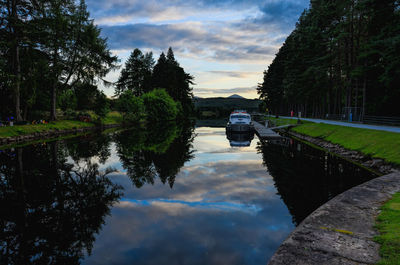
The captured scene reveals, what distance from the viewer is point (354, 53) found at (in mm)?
35375

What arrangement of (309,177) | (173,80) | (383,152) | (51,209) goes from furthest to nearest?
1. (173,80)
2. (383,152)
3. (309,177)
4. (51,209)

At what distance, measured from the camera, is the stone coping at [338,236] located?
4.02 m

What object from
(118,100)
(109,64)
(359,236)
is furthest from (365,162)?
(118,100)

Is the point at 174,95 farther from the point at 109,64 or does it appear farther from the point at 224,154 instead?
the point at 224,154

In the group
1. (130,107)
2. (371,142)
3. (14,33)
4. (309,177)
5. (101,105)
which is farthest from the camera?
(130,107)

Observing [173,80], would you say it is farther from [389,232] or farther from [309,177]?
[389,232]

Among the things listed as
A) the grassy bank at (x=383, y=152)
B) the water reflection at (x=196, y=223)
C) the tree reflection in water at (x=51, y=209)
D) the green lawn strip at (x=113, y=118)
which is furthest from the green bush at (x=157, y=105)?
the water reflection at (x=196, y=223)

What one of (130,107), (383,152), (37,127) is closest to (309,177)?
(383,152)

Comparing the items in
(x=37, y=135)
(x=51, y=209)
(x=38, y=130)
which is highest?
(x=38, y=130)

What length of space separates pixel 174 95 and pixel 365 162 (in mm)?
70102

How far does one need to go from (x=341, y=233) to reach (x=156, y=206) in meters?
5.14

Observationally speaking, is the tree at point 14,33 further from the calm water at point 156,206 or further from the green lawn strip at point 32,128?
the calm water at point 156,206

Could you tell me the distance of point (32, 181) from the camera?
32.6ft

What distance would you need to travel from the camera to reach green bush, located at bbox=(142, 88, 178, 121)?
59781 mm
